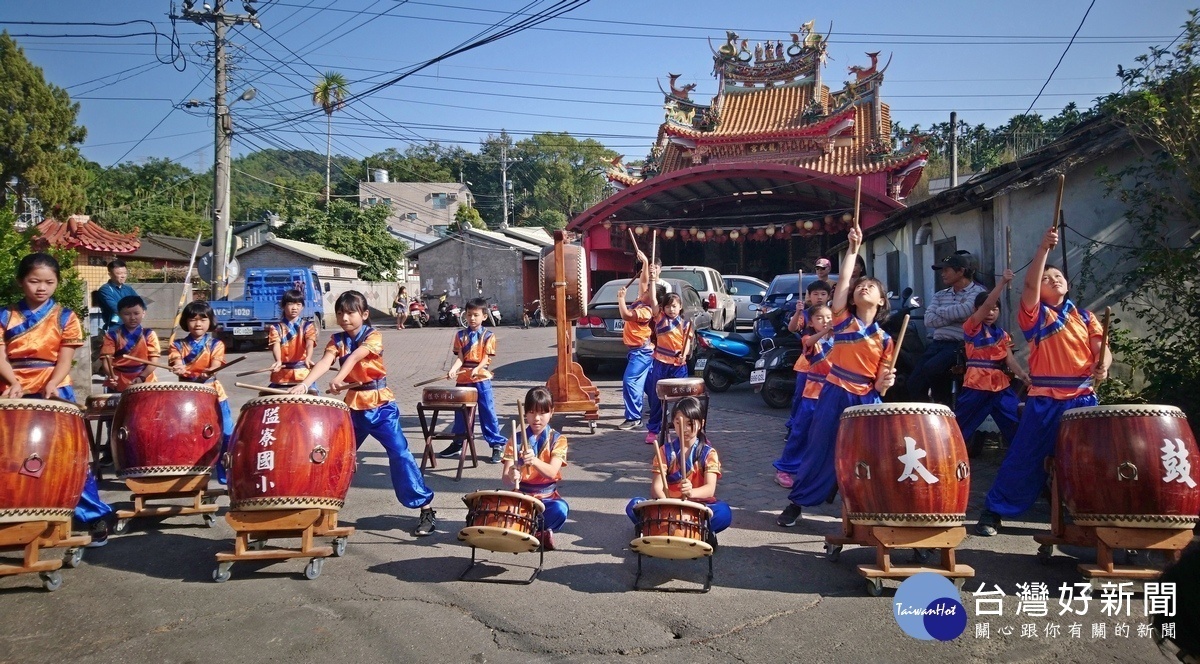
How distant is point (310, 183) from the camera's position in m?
48.7

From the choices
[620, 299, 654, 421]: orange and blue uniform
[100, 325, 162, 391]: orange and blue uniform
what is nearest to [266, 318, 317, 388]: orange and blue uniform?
[100, 325, 162, 391]: orange and blue uniform

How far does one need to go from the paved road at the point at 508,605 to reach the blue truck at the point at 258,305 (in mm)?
14005

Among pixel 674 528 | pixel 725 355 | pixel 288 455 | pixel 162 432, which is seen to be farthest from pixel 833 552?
pixel 725 355

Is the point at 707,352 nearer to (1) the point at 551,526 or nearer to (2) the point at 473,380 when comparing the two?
(2) the point at 473,380

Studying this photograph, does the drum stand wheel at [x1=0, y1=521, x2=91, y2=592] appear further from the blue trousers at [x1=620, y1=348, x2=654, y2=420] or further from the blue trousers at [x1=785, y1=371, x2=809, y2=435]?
the blue trousers at [x1=620, y1=348, x2=654, y2=420]

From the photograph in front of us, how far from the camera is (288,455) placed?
446 cm

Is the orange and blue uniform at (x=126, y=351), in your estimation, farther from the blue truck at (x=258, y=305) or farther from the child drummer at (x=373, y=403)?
the blue truck at (x=258, y=305)

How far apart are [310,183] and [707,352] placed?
42752 millimetres

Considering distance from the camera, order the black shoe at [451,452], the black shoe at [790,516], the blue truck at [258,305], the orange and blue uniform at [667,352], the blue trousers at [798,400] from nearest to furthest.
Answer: the black shoe at [790,516] → the blue trousers at [798,400] → the black shoe at [451,452] → the orange and blue uniform at [667,352] → the blue truck at [258,305]

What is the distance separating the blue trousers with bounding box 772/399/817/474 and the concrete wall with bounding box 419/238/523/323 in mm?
24835

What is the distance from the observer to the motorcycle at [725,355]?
38.1 ft

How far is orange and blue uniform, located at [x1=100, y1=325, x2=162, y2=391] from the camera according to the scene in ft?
21.7

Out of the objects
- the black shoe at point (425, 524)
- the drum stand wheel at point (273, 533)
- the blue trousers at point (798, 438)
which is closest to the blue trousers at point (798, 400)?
the blue trousers at point (798, 438)

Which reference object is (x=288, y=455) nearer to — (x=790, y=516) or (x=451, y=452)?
(x=790, y=516)
